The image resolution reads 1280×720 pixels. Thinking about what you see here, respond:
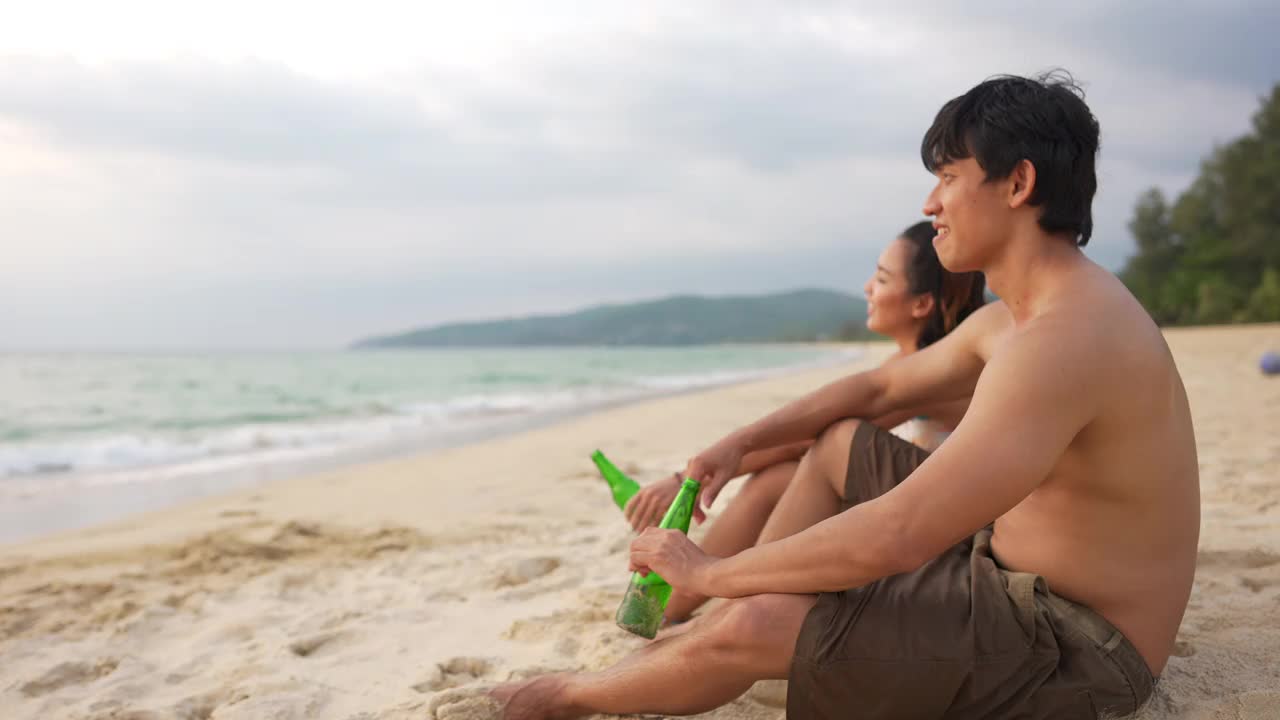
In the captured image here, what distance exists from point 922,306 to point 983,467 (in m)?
1.86

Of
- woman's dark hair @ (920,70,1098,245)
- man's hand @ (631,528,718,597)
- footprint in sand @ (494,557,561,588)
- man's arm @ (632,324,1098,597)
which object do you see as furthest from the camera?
footprint in sand @ (494,557,561,588)

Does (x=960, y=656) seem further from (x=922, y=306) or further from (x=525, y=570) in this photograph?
(x=525, y=570)

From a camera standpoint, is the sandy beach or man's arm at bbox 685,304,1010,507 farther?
man's arm at bbox 685,304,1010,507

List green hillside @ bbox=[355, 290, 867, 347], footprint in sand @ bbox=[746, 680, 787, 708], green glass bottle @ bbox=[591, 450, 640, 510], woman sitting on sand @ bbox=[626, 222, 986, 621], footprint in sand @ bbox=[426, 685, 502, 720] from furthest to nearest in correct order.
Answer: green hillside @ bbox=[355, 290, 867, 347] → green glass bottle @ bbox=[591, 450, 640, 510] → woman sitting on sand @ bbox=[626, 222, 986, 621] → footprint in sand @ bbox=[746, 680, 787, 708] → footprint in sand @ bbox=[426, 685, 502, 720]

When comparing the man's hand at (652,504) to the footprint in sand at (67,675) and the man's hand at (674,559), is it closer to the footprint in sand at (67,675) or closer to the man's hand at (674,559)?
the man's hand at (674,559)

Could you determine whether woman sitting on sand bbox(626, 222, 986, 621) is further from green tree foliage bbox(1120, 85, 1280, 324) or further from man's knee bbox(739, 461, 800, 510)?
green tree foliage bbox(1120, 85, 1280, 324)

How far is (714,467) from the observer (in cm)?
271

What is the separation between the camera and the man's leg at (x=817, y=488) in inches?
101

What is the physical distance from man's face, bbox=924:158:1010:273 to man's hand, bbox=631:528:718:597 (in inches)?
34.6

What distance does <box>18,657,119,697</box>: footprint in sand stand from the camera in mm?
2773

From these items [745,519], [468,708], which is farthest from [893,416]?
[468,708]

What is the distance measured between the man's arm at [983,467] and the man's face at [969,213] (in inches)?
12.3

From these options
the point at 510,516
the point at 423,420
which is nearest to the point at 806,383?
the point at 423,420

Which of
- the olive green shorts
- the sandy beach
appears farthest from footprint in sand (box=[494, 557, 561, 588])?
the olive green shorts
